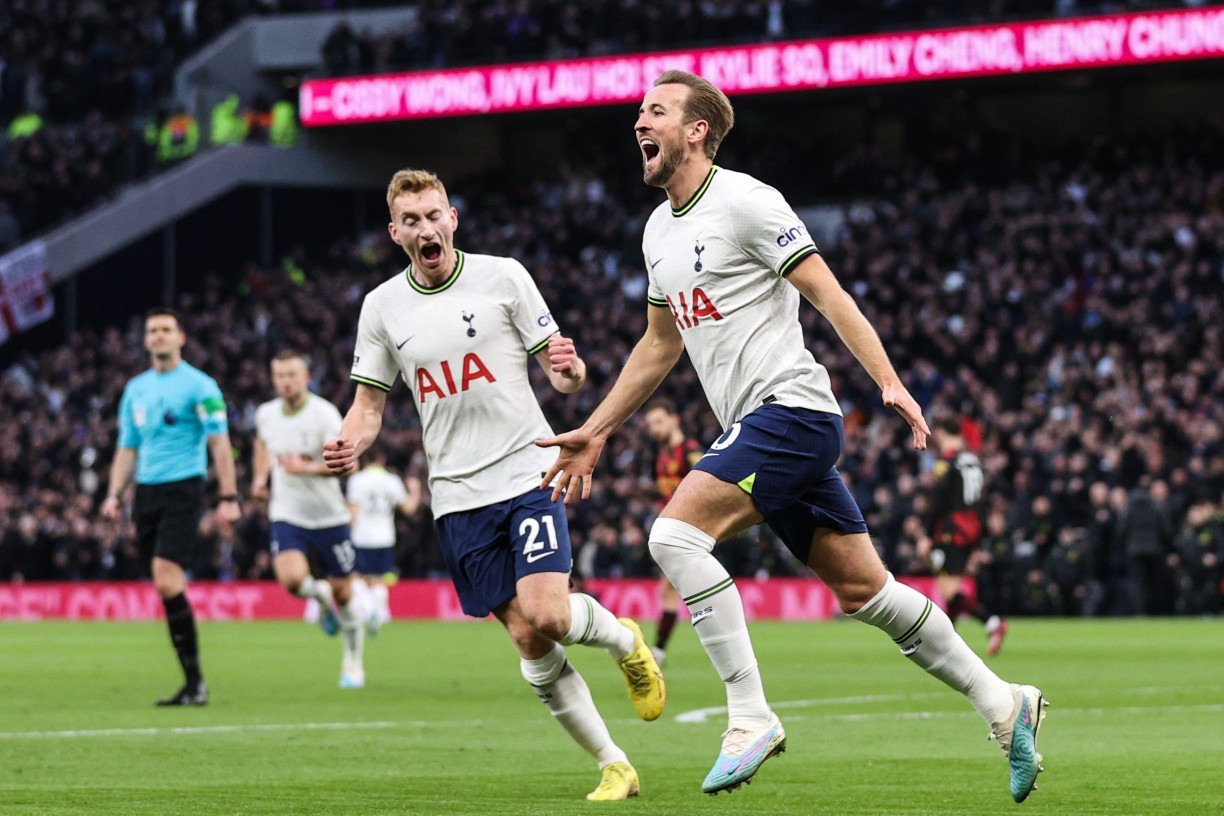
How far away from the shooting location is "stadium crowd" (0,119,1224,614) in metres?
27.1

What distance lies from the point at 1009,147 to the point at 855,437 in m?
12.0

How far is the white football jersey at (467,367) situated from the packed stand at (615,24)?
27.7 metres

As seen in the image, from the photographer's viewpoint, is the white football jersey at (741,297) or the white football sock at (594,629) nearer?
the white football jersey at (741,297)

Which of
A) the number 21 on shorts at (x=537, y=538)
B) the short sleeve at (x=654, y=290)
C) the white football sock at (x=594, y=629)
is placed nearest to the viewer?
the short sleeve at (x=654, y=290)

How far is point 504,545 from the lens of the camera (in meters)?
8.43

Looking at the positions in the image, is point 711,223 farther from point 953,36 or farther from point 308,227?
point 308,227

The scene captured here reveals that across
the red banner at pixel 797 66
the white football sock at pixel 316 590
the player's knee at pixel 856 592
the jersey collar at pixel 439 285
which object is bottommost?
the white football sock at pixel 316 590

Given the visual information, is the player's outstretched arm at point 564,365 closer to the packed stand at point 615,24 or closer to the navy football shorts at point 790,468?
the navy football shorts at point 790,468

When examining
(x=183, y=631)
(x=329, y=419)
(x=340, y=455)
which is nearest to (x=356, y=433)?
(x=340, y=455)

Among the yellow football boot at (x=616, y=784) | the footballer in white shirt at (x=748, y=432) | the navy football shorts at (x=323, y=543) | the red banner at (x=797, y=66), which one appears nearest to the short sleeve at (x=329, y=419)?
the navy football shorts at (x=323, y=543)

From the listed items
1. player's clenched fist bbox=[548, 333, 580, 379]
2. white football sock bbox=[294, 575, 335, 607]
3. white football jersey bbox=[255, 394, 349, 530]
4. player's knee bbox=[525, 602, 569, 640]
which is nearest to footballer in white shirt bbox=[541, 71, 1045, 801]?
player's clenched fist bbox=[548, 333, 580, 379]

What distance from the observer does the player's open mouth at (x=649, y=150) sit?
746 cm

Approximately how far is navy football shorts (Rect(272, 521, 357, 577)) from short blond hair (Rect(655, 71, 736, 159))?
8.58 metres

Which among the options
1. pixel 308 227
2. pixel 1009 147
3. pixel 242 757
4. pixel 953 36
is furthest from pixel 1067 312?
pixel 242 757
